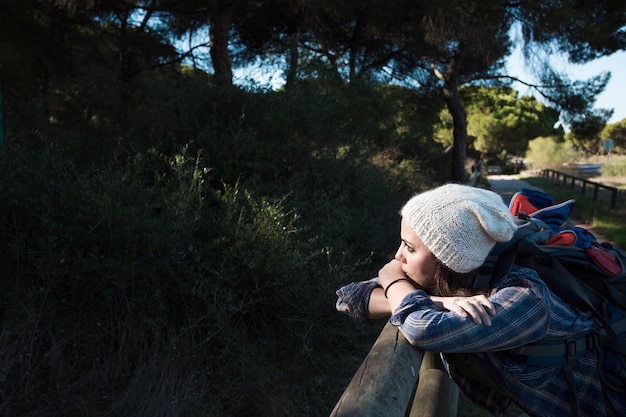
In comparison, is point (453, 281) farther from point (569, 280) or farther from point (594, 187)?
point (594, 187)

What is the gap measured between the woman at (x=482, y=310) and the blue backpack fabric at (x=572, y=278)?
0.10 feet

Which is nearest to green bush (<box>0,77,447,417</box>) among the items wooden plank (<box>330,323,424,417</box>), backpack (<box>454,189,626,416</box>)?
wooden plank (<box>330,323,424,417</box>)

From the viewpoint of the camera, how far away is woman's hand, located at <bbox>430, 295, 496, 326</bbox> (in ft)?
4.91

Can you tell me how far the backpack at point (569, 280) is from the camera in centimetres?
161

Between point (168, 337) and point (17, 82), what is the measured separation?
26.8 feet

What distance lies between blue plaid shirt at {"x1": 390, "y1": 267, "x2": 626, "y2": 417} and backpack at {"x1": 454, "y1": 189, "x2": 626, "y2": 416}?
28mm

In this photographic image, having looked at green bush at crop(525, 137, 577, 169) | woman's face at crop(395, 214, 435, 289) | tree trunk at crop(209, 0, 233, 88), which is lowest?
green bush at crop(525, 137, 577, 169)

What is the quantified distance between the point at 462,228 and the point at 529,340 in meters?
0.35

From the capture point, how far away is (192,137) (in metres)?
6.08

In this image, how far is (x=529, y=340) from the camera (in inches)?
59.8

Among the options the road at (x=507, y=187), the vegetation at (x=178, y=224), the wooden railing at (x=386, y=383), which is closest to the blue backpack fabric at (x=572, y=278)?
the wooden railing at (x=386, y=383)

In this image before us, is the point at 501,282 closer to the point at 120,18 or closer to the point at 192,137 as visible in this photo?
the point at 192,137

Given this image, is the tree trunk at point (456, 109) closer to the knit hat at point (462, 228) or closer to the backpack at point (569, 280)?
the backpack at point (569, 280)

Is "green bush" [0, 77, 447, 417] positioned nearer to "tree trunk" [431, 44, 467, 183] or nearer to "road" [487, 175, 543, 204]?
"tree trunk" [431, 44, 467, 183]
